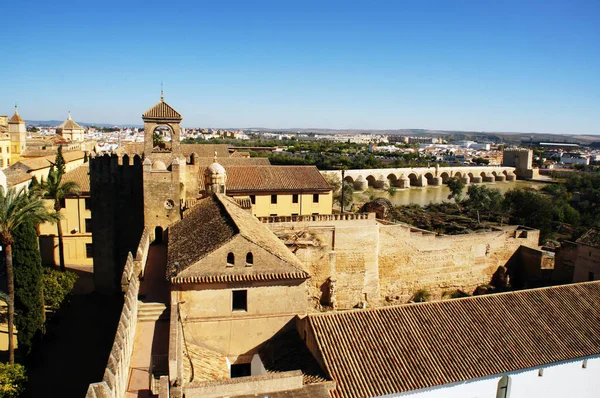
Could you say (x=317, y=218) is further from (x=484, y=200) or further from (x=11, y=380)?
(x=484, y=200)

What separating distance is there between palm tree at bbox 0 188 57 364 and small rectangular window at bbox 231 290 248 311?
789 cm

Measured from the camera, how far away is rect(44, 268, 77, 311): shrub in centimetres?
2066

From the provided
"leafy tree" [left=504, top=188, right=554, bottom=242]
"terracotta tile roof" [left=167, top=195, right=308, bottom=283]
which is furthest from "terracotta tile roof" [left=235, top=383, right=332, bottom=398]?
"leafy tree" [left=504, top=188, right=554, bottom=242]

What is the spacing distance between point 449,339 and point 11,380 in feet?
39.7

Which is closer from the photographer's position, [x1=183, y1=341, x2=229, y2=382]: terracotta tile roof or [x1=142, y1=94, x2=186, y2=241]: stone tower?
[x1=183, y1=341, x2=229, y2=382]: terracotta tile roof

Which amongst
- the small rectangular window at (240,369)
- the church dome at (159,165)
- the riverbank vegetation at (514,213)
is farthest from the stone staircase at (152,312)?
the riverbank vegetation at (514,213)

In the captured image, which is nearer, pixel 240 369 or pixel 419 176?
pixel 240 369

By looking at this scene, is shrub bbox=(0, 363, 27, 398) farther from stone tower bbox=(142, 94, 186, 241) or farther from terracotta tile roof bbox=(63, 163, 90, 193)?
terracotta tile roof bbox=(63, 163, 90, 193)

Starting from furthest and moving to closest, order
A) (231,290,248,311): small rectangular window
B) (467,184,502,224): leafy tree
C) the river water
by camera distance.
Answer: the river water, (467,184,502,224): leafy tree, (231,290,248,311): small rectangular window

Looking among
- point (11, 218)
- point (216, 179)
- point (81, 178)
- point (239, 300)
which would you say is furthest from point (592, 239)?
point (81, 178)

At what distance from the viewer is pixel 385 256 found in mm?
22469

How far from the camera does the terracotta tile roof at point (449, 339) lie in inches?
475

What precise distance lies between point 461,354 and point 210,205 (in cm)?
994

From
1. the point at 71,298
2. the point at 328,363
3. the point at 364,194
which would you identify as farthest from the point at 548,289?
the point at 364,194
